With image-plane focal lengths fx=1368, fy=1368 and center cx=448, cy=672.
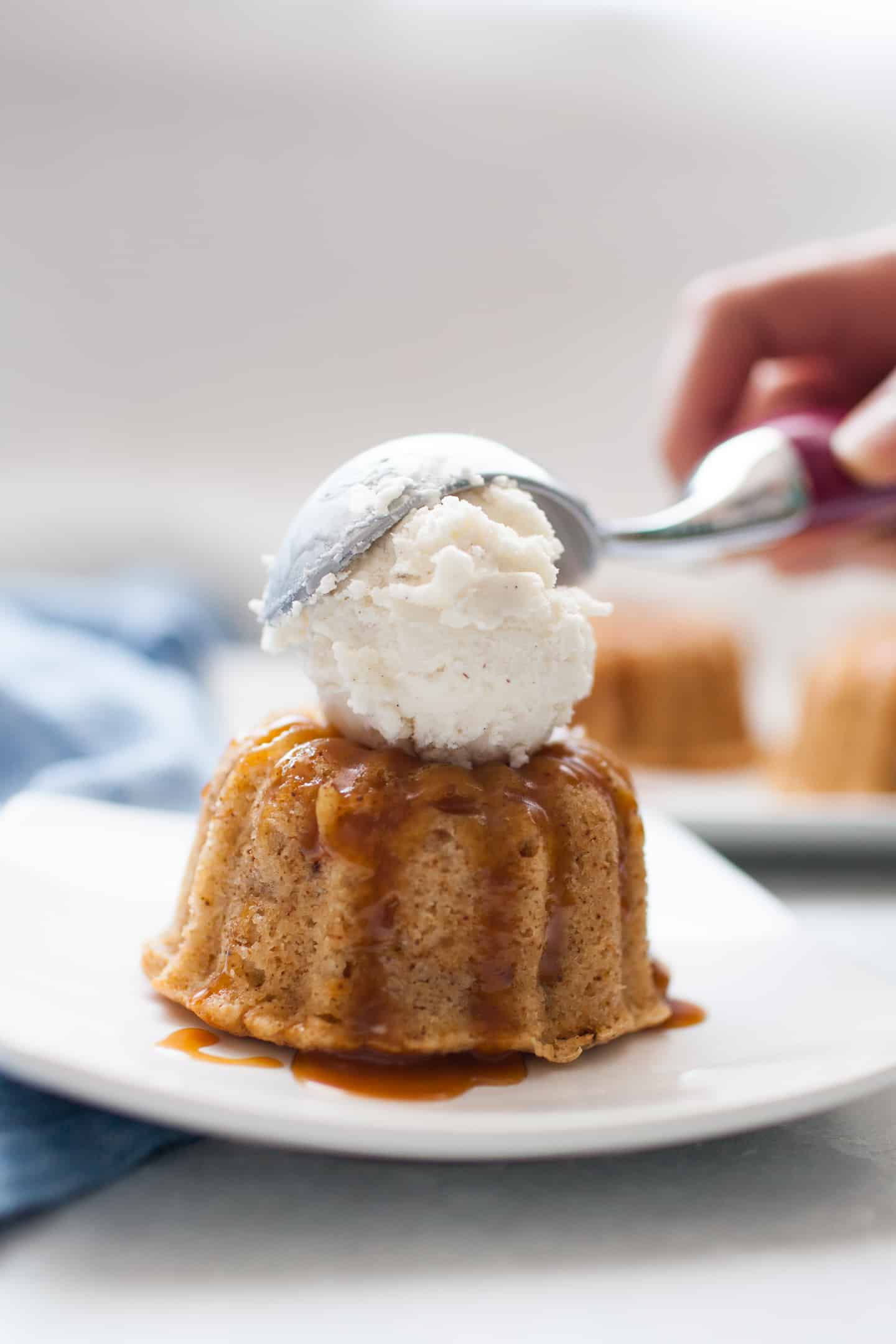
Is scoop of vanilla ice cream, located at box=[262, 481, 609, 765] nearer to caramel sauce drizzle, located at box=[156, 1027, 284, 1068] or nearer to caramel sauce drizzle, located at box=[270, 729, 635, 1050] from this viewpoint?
caramel sauce drizzle, located at box=[270, 729, 635, 1050]

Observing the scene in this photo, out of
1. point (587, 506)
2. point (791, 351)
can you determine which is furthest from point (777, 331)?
point (587, 506)

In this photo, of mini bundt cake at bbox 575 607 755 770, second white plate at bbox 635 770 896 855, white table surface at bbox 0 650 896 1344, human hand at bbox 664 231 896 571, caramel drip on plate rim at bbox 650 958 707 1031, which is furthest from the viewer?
mini bundt cake at bbox 575 607 755 770

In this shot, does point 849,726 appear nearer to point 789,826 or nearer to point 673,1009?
point 789,826

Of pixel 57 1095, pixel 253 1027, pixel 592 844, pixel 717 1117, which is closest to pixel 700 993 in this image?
pixel 592 844

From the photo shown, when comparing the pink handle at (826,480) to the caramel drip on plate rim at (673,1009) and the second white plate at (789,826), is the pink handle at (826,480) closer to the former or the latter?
the second white plate at (789,826)

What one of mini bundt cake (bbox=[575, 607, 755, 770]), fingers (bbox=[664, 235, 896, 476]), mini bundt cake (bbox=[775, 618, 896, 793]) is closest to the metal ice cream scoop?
fingers (bbox=[664, 235, 896, 476])

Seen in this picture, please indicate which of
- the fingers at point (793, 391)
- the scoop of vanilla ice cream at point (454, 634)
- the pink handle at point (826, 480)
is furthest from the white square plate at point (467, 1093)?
the fingers at point (793, 391)

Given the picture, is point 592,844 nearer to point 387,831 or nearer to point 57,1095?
point 387,831
